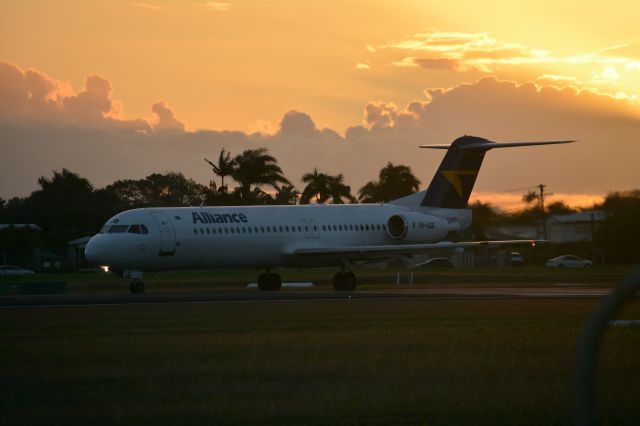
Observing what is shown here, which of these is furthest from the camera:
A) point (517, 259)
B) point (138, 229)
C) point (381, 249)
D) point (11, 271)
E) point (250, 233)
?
point (517, 259)

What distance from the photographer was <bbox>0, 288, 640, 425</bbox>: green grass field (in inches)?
496

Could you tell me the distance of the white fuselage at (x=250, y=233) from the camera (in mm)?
41906

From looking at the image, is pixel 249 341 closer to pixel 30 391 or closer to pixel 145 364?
pixel 145 364

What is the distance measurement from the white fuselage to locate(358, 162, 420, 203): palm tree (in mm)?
62257

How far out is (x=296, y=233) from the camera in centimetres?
4641

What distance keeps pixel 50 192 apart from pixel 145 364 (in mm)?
116963

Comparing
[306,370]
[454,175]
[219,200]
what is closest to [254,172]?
[219,200]

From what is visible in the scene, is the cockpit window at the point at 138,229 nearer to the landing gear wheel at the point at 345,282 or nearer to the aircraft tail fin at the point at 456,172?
the landing gear wheel at the point at 345,282

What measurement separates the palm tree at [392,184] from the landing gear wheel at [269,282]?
66833 millimetres

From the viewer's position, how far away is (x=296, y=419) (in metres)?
12.2

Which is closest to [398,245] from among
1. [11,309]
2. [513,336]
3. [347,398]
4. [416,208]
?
[416,208]

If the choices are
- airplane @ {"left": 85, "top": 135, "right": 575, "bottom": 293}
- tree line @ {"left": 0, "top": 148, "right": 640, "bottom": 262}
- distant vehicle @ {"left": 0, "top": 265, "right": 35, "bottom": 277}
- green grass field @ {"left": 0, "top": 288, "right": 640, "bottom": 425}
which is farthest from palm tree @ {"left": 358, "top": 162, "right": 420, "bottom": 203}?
green grass field @ {"left": 0, "top": 288, "right": 640, "bottom": 425}

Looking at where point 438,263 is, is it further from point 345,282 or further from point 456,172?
point 345,282

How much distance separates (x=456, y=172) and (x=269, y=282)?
1034cm
